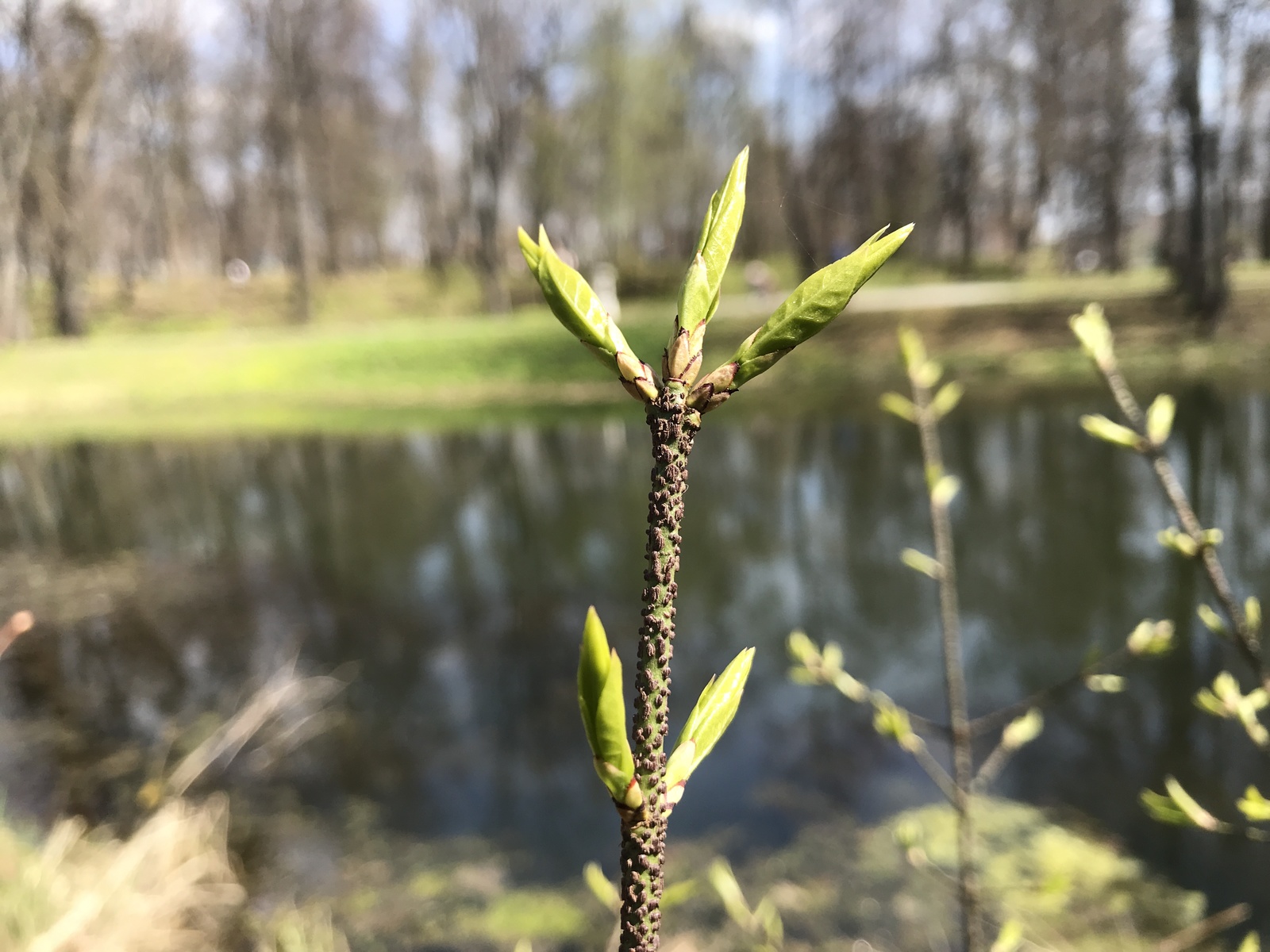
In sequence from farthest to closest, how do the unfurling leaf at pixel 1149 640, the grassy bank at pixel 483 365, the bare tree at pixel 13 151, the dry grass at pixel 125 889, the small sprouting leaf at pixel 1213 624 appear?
the bare tree at pixel 13 151, the grassy bank at pixel 483 365, the dry grass at pixel 125 889, the unfurling leaf at pixel 1149 640, the small sprouting leaf at pixel 1213 624

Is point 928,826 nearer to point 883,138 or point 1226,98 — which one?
point 883,138

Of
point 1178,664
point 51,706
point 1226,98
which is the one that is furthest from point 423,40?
point 1178,664

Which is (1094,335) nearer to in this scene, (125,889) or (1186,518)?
(1186,518)

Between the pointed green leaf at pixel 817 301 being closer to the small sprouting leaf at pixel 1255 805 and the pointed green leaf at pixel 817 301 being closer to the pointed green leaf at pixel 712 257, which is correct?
the pointed green leaf at pixel 712 257

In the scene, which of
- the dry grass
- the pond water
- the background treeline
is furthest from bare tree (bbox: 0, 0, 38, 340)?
the dry grass

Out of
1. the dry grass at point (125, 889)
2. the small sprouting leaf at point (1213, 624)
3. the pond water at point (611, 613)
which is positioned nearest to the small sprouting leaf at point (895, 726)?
the small sprouting leaf at point (1213, 624)
